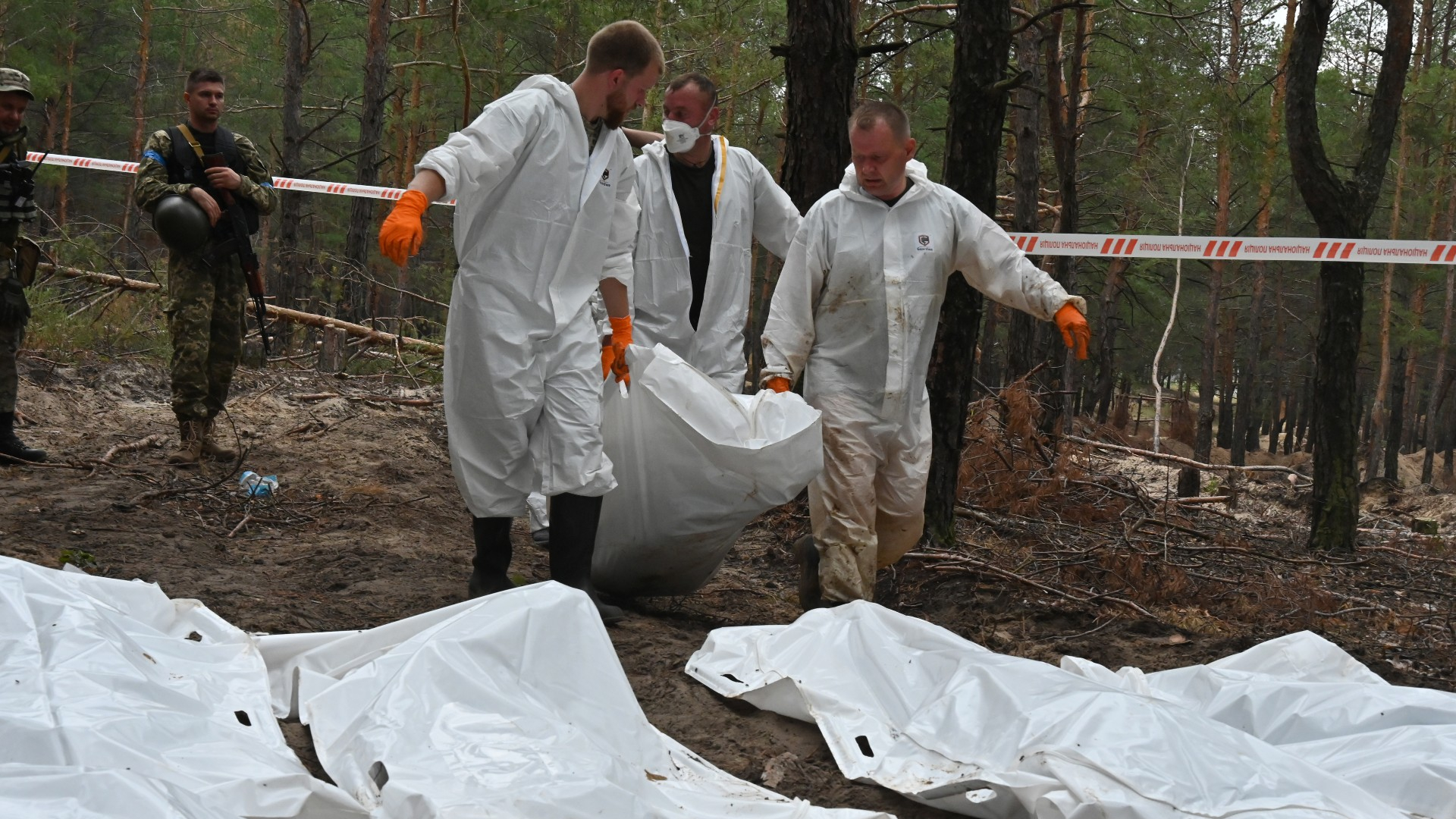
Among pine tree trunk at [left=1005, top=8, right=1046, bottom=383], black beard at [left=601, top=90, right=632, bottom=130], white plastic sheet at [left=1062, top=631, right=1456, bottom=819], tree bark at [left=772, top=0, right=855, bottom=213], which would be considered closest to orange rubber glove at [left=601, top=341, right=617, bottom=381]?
black beard at [left=601, top=90, right=632, bottom=130]

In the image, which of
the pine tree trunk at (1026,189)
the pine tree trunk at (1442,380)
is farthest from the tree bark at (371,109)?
the pine tree trunk at (1442,380)

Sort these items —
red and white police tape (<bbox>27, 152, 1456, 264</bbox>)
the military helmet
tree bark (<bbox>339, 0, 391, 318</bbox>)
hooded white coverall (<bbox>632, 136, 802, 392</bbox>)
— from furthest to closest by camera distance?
tree bark (<bbox>339, 0, 391, 318</bbox>)
red and white police tape (<bbox>27, 152, 1456, 264</bbox>)
the military helmet
hooded white coverall (<bbox>632, 136, 802, 392</bbox>)

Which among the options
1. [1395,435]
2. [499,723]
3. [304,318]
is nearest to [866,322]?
[499,723]

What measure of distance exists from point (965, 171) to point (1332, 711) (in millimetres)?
3211

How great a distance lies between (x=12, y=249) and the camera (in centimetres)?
577

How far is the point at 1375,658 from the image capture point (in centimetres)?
441

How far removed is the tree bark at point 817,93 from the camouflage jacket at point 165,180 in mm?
2567

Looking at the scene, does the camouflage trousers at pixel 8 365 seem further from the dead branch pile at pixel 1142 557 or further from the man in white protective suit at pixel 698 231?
the dead branch pile at pixel 1142 557

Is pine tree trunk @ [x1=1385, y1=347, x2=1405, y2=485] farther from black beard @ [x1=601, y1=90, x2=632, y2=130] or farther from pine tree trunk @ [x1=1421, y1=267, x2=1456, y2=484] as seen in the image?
black beard @ [x1=601, y1=90, x2=632, y2=130]

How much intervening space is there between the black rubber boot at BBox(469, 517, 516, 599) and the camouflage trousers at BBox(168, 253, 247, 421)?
8.87 feet

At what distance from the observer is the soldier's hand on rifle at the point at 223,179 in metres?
5.86

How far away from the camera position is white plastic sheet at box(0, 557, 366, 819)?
1.67 meters

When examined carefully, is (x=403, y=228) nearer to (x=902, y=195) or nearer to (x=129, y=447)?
(x=902, y=195)

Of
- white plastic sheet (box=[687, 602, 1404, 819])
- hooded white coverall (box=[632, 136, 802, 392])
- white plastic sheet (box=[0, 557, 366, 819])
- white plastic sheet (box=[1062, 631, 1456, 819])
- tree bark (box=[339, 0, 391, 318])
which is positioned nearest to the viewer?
white plastic sheet (box=[0, 557, 366, 819])
